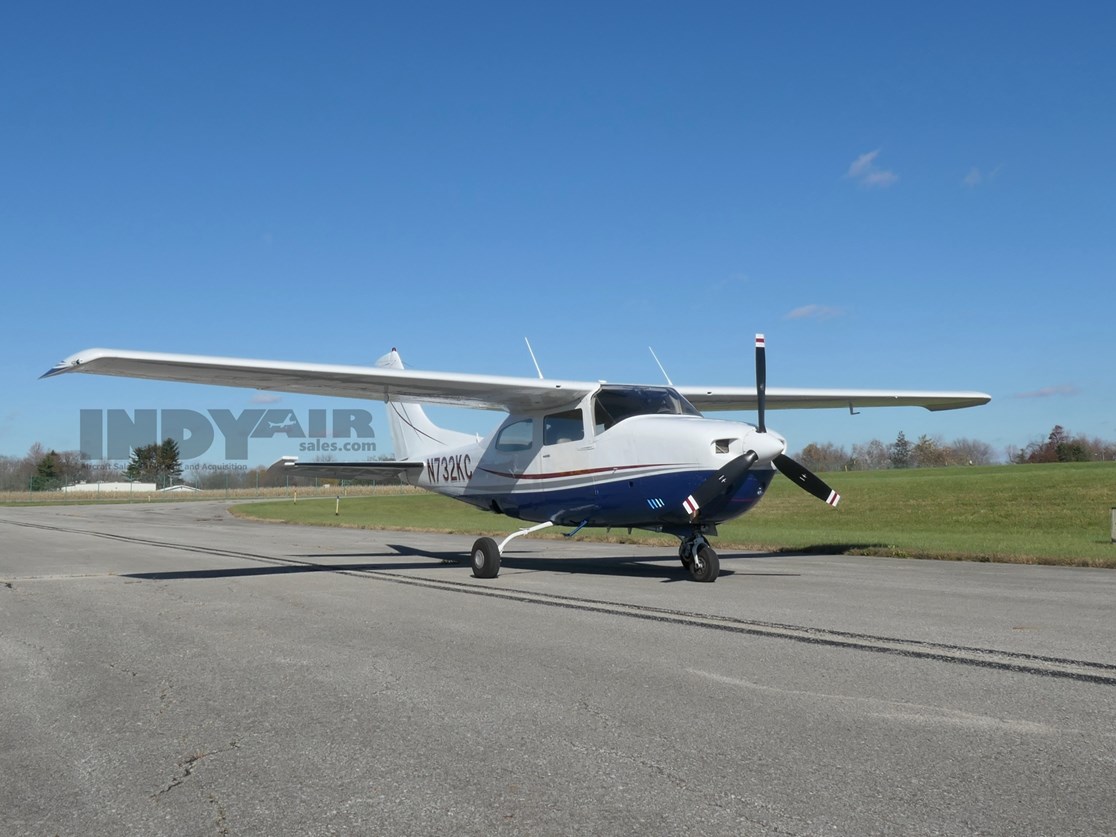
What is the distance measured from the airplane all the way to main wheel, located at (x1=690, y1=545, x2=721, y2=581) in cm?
2

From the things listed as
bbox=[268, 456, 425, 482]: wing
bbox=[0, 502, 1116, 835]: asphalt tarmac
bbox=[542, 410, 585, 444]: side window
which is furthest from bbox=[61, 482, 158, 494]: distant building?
bbox=[0, 502, 1116, 835]: asphalt tarmac

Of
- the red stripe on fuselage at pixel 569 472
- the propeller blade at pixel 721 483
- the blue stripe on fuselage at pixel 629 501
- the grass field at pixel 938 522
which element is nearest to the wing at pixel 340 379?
the red stripe on fuselage at pixel 569 472

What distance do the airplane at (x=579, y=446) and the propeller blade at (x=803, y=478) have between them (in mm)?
22

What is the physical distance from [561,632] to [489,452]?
8.37 m

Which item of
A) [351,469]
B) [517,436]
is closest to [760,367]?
[517,436]

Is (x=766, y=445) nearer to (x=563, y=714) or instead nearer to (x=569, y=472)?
(x=569, y=472)

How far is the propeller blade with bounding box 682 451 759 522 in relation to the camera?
37.7ft

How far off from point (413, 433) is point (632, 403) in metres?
7.74

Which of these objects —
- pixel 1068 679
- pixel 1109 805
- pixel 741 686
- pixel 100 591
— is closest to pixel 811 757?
pixel 1109 805

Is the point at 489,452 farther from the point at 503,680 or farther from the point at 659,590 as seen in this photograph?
the point at 503,680

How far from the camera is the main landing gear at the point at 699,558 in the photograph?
1238cm

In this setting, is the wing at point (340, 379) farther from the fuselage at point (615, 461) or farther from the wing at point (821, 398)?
the wing at point (821, 398)

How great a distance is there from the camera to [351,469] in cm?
1752

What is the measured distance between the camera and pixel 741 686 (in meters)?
5.53
